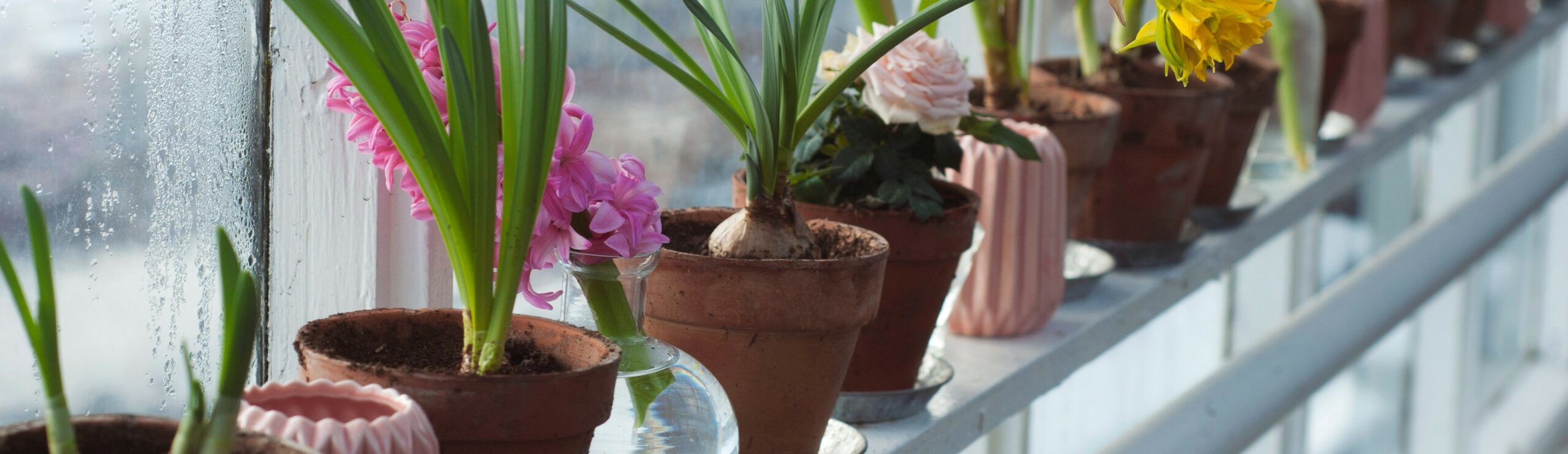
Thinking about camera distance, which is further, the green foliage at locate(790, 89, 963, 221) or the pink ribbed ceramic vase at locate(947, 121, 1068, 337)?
the pink ribbed ceramic vase at locate(947, 121, 1068, 337)

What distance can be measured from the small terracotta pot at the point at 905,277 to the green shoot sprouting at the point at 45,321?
36 centimetres

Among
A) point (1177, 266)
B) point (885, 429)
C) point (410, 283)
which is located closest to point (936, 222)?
point (885, 429)

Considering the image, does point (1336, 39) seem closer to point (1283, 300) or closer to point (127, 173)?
point (1283, 300)

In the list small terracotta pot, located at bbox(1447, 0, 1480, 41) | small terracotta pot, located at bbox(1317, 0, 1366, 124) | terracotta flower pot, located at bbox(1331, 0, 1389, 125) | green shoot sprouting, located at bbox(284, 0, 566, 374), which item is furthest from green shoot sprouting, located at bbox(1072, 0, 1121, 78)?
small terracotta pot, located at bbox(1447, 0, 1480, 41)

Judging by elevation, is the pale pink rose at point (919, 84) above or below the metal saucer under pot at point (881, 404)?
above

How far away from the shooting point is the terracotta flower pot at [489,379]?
37 centimetres

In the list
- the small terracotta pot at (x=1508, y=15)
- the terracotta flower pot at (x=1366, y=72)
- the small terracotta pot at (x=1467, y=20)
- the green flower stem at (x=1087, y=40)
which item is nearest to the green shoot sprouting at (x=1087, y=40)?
the green flower stem at (x=1087, y=40)

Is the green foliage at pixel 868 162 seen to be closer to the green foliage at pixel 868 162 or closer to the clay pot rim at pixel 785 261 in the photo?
the green foliage at pixel 868 162

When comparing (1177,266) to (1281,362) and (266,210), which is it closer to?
(1281,362)

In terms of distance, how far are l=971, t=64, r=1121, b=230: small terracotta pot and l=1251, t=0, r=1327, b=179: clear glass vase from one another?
271 mm

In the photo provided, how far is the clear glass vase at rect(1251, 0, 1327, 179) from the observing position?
1122 millimetres

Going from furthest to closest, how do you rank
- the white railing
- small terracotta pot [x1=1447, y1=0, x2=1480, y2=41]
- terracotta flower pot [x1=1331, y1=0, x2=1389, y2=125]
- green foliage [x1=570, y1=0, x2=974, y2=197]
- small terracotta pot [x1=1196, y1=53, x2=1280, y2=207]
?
small terracotta pot [x1=1447, y1=0, x2=1480, y2=41] < terracotta flower pot [x1=1331, y1=0, x2=1389, y2=125] < small terracotta pot [x1=1196, y1=53, x2=1280, y2=207] < the white railing < green foliage [x1=570, y1=0, x2=974, y2=197]

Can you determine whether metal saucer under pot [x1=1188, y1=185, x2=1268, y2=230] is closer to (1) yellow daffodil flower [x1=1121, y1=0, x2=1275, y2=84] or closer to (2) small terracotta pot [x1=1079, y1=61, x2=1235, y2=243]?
(2) small terracotta pot [x1=1079, y1=61, x2=1235, y2=243]

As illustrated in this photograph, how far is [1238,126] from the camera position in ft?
3.40
